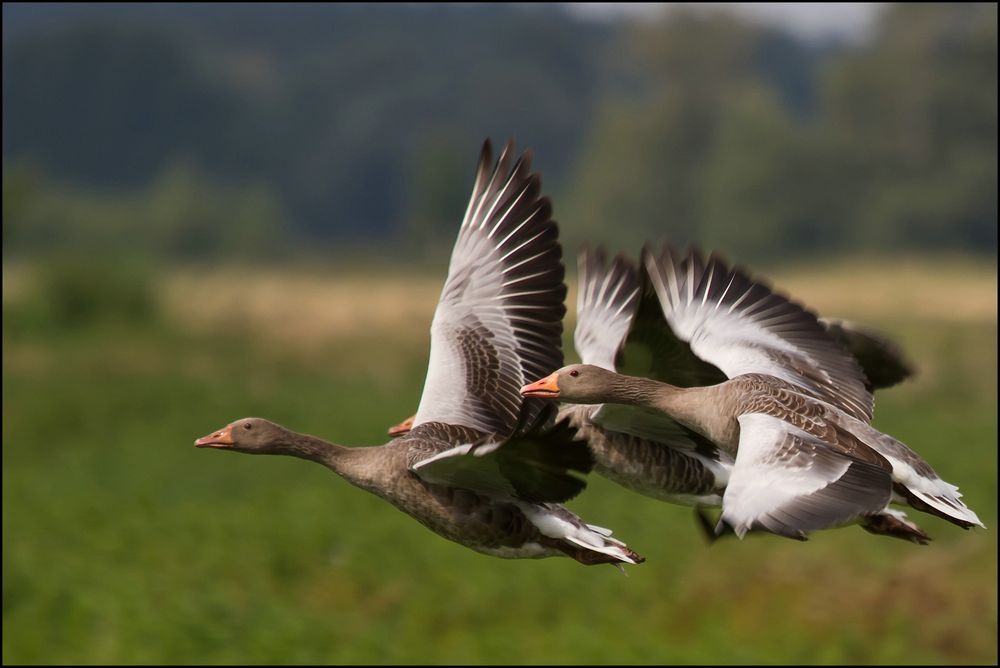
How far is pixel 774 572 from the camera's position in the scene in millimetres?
22297

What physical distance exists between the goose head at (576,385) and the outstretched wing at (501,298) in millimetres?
847

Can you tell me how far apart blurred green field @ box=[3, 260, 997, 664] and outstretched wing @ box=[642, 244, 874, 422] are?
89.0 inches

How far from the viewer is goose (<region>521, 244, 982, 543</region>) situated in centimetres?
687

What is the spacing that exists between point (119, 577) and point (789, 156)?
9154 cm

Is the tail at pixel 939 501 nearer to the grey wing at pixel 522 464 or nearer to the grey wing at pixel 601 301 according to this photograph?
the grey wing at pixel 522 464

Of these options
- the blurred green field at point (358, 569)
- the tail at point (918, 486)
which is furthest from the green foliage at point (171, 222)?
the tail at point (918, 486)

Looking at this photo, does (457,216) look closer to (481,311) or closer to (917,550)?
(917,550)

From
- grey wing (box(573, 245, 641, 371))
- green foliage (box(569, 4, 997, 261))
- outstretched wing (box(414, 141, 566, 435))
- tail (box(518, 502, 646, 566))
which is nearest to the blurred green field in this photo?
grey wing (box(573, 245, 641, 371))

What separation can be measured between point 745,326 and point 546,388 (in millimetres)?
1763

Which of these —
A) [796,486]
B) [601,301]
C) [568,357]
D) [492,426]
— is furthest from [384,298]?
[796,486]

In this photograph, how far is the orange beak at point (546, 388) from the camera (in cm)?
795

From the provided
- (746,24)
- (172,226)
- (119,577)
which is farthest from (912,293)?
(172,226)

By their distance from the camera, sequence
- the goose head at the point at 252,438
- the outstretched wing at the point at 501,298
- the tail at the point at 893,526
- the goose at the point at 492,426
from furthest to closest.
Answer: the outstretched wing at the point at 501,298
the goose head at the point at 252,438
the tail at the point at 893,526
the goose at the point at 492,426

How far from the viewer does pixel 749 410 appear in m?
7.83
